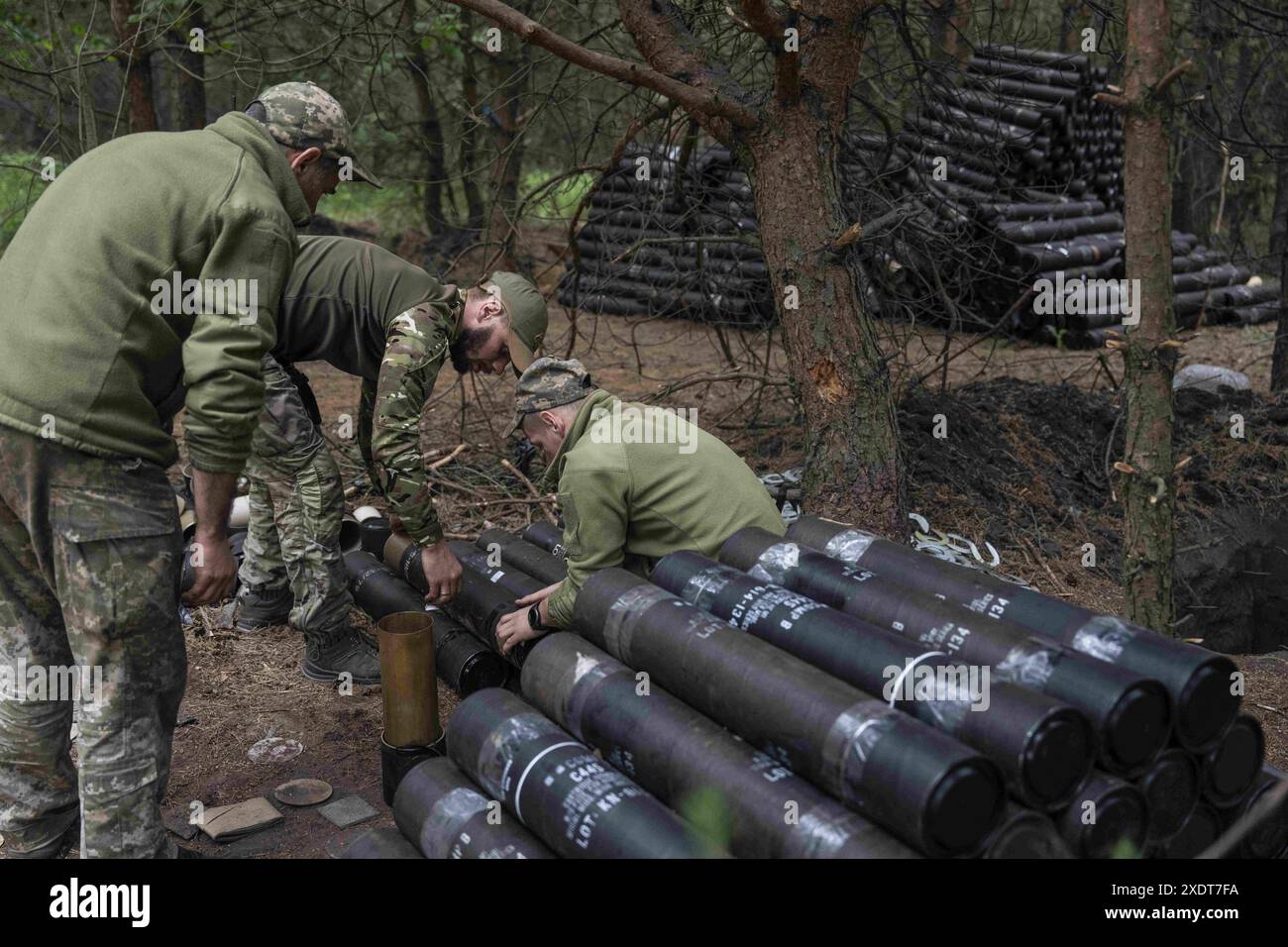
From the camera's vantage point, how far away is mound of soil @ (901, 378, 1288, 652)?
6.48m

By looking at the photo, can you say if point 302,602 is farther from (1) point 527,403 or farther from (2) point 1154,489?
(2) point 1154,489

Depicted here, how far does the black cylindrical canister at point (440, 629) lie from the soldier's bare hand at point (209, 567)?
1.23 meters

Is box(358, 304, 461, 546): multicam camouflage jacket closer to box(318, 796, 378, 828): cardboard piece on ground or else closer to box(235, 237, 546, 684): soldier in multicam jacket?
box(235, 237, 546, 684): soldier in multicam jacket

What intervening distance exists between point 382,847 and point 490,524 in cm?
360

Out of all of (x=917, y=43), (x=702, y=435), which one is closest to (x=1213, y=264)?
(x=917, y=43)

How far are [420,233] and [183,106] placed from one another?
5.32 m

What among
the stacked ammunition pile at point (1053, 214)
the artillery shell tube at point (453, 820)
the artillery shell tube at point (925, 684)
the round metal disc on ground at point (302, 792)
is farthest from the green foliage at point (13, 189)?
the artillery shell tube at point (925, 684)

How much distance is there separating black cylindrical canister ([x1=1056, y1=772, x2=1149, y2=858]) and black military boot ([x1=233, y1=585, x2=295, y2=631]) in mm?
4013

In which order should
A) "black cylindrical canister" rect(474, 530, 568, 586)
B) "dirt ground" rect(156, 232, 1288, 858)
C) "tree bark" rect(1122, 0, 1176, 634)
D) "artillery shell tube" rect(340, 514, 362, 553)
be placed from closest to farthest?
"tree bark" rect(1122, 0, 1176, 634) → "dirt ground" rect(156, 232, 1288, 858) → "black cylindrical canister" rect(474, 530, 568, 586) → "artillery shell tube" rect(340, 514, 362, 553)

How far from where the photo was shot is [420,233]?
48.2 feet

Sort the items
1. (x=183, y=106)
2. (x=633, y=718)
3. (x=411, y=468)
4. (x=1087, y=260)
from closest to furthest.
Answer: (x=633, y=718) < (x=411, y=468) < (x=183, y=106) < (x=1087, y=260)

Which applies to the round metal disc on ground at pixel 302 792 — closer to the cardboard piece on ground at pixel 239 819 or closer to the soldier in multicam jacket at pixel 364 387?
the cardboard piece on ground at pixel 239 819

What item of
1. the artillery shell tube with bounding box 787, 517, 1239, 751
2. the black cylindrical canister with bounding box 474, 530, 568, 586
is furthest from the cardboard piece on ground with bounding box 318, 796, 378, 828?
the artillery shell tube with bounding box 787, 517, 1239, 751

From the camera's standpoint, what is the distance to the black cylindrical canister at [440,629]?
453 centimetres
